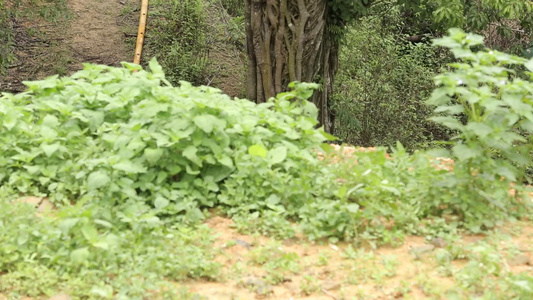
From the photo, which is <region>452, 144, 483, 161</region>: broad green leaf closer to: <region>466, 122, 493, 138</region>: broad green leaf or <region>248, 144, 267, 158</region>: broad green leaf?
<region>466, 122, 493, 138</region>: broad green leaf

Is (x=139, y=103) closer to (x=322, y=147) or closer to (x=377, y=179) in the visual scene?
(x=322, y=147)

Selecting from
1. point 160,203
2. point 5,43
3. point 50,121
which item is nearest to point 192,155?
point 160,203

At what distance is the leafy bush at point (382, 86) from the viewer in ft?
37.8

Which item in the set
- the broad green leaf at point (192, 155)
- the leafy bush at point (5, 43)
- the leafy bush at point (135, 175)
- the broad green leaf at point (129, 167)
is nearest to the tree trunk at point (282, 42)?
the leafy bush at point (135, 175)

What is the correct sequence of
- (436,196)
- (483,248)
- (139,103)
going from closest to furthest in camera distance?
1. (483,248)
2. (436,196)
3. (139,103)

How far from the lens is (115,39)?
41.1 feet

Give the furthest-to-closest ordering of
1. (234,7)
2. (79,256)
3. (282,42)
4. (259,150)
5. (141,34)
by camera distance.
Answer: (234,7)
(141,34)
(282,42)
(259,150)
(79,256)

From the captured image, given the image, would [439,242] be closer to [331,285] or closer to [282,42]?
[331,285]

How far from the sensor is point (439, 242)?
12.5 ft

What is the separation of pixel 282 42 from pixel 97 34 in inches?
234

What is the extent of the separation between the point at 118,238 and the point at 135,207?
0.34 meters

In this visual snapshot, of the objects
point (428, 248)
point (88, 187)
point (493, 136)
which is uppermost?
point (493, 136)

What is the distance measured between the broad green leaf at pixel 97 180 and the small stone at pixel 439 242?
1860 mm

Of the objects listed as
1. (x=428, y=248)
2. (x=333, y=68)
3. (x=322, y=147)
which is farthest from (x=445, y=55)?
(x=428, y=248)
